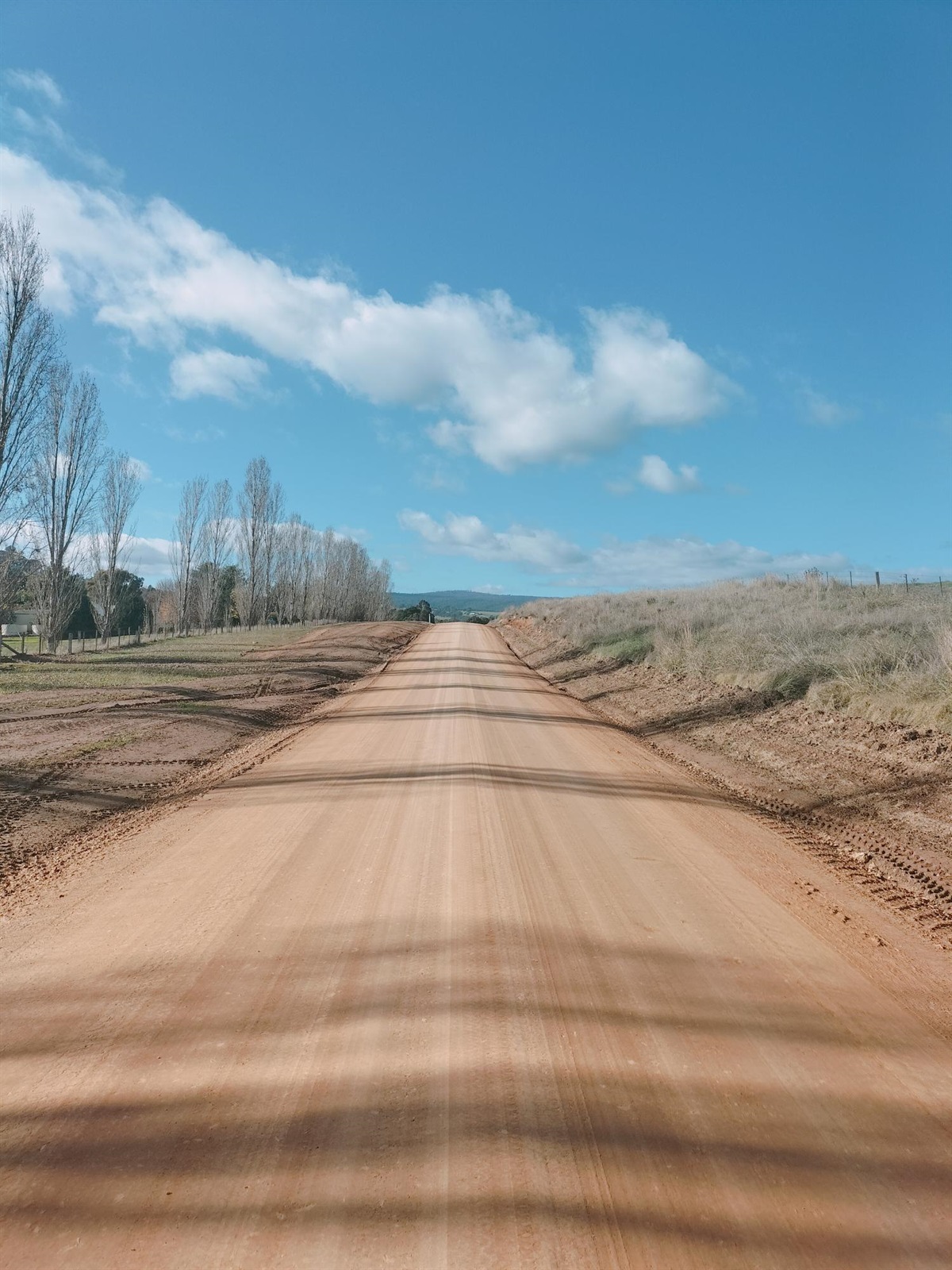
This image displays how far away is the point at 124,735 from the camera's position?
11.0 metres

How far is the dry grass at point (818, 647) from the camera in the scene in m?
9.67

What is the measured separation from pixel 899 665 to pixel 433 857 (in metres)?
7.78

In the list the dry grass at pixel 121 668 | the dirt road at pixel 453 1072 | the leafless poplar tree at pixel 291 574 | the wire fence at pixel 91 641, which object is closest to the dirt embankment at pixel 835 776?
the dirt road at pixel 453 1072

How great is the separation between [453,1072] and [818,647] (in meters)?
12.1

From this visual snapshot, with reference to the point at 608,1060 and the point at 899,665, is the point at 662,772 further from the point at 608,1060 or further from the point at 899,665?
the point at 608,1060

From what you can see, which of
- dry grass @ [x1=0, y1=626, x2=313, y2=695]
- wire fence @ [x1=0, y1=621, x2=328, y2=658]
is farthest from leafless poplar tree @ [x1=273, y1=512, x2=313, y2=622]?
dry grass @ [x1=0, y1=626, x2=313, y2=695]

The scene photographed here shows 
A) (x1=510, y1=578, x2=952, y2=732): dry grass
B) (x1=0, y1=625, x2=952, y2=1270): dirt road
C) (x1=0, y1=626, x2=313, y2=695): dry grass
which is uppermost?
(x1=510, y1=578, x2=952, y2=732): dry grass

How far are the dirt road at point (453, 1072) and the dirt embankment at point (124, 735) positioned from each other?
1639 millimetres

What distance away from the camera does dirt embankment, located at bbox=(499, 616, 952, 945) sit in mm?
5789

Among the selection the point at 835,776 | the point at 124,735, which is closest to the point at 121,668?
the point at 124,735

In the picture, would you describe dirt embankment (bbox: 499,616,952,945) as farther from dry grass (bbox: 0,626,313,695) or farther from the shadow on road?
dry grass (bbox: 0,626,313,695)

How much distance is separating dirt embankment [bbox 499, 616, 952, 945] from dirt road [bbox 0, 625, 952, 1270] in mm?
1172

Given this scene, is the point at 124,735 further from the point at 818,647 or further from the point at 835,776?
the point at 818,647

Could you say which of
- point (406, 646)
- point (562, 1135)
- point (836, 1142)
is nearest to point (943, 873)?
point (836, 1142)
